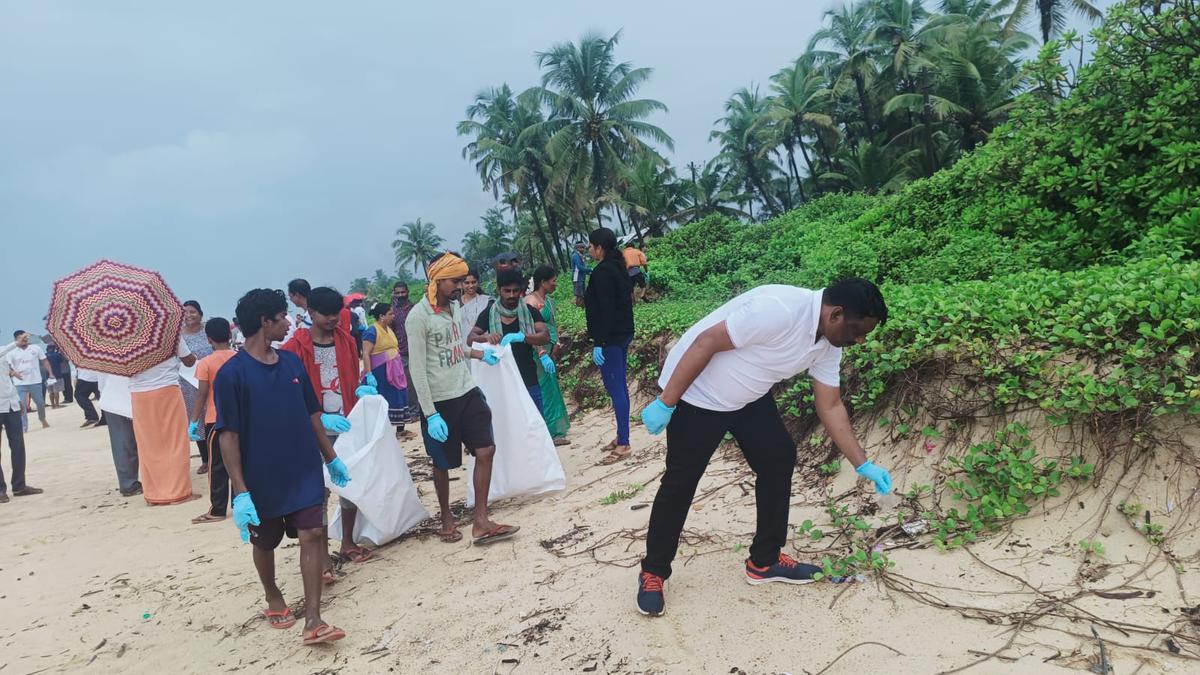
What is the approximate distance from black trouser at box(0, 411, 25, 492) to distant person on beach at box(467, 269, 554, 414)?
202 inches

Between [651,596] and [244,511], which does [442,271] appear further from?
[651,596]

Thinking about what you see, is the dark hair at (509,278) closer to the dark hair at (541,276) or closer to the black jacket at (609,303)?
the dark hair at (541,276)

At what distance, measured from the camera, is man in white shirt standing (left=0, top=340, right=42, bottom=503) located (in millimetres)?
6926

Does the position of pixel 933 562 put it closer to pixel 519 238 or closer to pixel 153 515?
pixel 153 515

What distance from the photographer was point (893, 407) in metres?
4.03

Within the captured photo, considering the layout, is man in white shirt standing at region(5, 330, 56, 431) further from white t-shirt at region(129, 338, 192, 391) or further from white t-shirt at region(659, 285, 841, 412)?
white t-shirt at region(659, 285, 841, 412)

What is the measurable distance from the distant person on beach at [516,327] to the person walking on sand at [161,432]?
2.98 metres

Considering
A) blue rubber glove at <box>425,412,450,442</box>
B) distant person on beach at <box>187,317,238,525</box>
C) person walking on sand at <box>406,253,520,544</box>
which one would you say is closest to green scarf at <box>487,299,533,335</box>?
person walking on sand at <box>406,253,520,544</box>

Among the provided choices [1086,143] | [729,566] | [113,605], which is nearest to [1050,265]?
[1086,143]

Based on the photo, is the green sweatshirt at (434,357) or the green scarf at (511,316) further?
the green scarf at (511,316)

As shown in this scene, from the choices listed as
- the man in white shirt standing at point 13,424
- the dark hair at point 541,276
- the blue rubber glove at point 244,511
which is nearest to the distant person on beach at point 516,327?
the dark hair at point 541,276

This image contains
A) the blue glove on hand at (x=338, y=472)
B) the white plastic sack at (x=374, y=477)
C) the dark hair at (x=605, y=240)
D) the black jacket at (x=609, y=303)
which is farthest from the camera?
the black jacket at (x=609, y=303)

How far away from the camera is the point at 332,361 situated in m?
4.40

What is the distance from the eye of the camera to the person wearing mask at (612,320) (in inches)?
219
